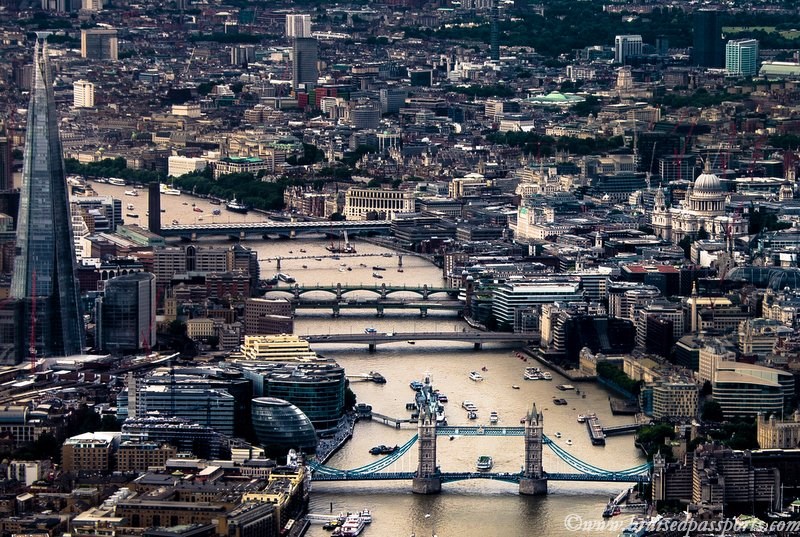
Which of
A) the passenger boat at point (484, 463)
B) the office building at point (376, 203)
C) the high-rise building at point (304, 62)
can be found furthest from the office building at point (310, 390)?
the high-rise building at point (304, 62)

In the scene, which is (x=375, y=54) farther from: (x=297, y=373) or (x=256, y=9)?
(x=297, y=373)

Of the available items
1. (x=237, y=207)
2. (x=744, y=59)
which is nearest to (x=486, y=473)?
(x=237, y=207)

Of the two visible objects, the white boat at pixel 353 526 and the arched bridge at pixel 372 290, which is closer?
the white boat at pixel 353 526

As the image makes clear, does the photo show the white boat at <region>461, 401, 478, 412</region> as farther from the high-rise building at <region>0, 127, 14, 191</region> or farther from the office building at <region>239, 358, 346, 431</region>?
the high-rise building at <region>0, 127, 14, 191</region>

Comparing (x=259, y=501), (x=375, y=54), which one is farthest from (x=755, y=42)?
(x=259, y=501)

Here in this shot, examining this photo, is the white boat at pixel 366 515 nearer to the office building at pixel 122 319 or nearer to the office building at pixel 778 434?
the office building at pixel 778 434

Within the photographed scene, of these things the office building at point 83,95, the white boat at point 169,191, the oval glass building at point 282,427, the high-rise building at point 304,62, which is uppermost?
the high-rise building at point 304,62

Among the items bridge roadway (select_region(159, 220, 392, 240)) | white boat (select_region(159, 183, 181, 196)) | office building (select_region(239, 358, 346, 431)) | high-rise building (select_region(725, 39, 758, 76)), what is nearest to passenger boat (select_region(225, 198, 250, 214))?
white boat (select_region(159, 183, 181, 196))
